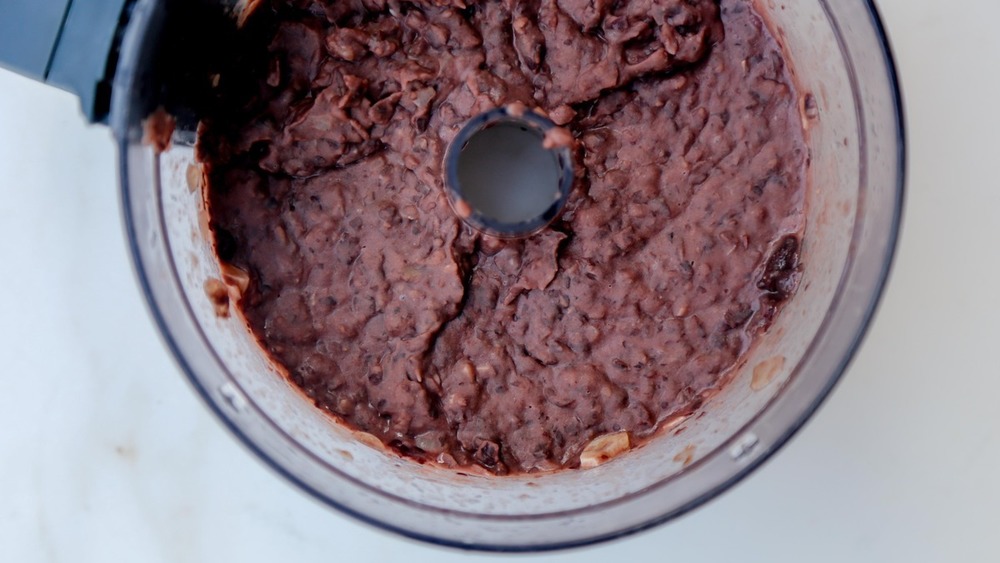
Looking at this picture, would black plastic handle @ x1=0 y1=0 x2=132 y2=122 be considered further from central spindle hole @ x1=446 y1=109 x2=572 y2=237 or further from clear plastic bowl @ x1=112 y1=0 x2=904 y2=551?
central spindle hole @ x1=446 y1=109 x2=572 y2=237

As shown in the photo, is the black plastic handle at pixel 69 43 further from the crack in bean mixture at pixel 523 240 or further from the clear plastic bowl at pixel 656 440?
the crack in bean mixture at pixel 523 240

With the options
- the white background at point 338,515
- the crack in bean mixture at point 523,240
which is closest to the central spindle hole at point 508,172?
the crack in bean mixture at point 523,240

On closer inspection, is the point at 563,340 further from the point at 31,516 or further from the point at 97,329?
the point at 31,516

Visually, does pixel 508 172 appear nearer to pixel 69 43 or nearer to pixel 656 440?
pixel 656 440

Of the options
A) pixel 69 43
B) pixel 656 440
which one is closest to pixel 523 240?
pixel 656 440

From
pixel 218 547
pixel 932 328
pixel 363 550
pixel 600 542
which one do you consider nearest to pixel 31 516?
pixel 218 547

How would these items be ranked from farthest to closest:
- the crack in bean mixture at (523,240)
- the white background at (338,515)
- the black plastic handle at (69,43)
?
the white background at (338,515) < the crack in bean mixture at (523,240) < the black plastic handle at (69,43)
